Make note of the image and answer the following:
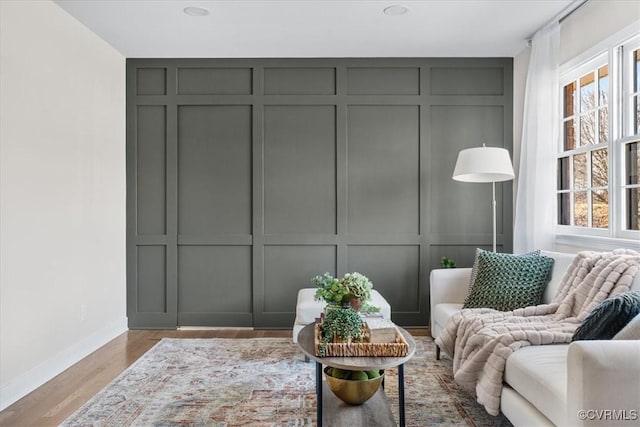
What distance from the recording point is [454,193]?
4.25 metres

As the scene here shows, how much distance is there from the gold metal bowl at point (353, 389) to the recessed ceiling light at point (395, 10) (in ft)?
8.23

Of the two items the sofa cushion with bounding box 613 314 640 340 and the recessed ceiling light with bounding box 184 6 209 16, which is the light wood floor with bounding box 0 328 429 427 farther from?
the recessed ceiling light with bounding box 184 6 209 16

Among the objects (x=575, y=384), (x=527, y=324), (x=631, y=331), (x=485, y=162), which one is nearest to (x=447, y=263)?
(x=485, y=162)

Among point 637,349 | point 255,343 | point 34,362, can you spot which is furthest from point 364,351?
point 34,362

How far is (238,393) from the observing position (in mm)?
2719

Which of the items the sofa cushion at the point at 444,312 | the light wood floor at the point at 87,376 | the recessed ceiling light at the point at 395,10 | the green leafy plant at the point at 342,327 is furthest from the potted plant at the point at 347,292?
the recessed ceiling light at the point at 395,10

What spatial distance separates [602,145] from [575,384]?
6.88ft

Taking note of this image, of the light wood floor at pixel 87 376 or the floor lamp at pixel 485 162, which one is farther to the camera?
the floor lamp at pixel 485 162

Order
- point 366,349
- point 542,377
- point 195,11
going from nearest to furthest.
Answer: point 542,377 < point 366,349 < point 195,11

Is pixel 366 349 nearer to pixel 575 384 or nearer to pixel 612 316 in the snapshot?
pixel 575 384

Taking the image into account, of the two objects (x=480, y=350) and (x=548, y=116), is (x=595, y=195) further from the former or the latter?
(x=480, y=350)

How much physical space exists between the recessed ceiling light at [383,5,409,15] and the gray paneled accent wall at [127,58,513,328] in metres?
0.92

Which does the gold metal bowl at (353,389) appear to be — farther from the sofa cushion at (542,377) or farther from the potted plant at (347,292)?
the sofa cushion at (542,377)

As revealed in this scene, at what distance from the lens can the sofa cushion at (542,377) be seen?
5.73 feet
